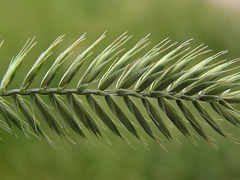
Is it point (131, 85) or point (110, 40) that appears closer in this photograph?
point (131, 85)

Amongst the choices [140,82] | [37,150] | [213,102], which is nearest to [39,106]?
[140,82]

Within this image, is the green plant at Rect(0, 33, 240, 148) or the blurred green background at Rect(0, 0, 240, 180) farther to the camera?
the blurred green background at Rect(0, 0, 240, 180)

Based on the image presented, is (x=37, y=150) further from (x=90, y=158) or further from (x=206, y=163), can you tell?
(x=206, y=163)

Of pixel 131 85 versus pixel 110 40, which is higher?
pixel 110 40

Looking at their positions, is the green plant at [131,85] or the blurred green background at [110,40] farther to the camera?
the blurred green background at [110,40]
